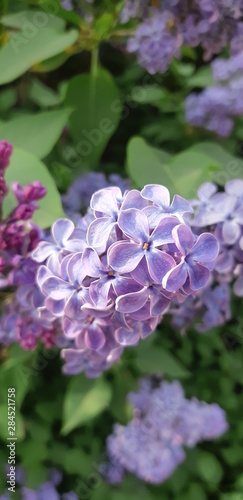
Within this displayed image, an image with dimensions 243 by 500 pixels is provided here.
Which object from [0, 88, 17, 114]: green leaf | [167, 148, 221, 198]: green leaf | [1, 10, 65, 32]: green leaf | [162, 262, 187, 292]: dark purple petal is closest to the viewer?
[162, 262, 187, 292]: dark purple petal

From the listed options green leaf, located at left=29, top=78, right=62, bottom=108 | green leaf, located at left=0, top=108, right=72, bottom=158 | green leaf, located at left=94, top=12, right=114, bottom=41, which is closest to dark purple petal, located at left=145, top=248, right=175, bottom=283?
green leaf, located at left=0, top=108, right=72, bottom=158

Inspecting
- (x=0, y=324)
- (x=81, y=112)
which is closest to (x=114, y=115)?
(x=81, y=112)

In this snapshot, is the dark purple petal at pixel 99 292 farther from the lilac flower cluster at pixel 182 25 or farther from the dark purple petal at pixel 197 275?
the lilac flower cluster at pixel 182 25

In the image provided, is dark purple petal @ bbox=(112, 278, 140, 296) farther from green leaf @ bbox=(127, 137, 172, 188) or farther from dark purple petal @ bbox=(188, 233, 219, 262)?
green leaf @ bbox=(127, 137, 172, 188)

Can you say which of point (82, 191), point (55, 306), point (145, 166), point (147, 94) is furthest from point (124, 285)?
point (147, 94)

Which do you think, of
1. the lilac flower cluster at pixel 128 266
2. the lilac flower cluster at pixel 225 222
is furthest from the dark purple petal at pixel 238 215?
the lilac flower cluster at pixel 128 266

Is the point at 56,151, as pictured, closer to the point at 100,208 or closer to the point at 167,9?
the point at 167,9
